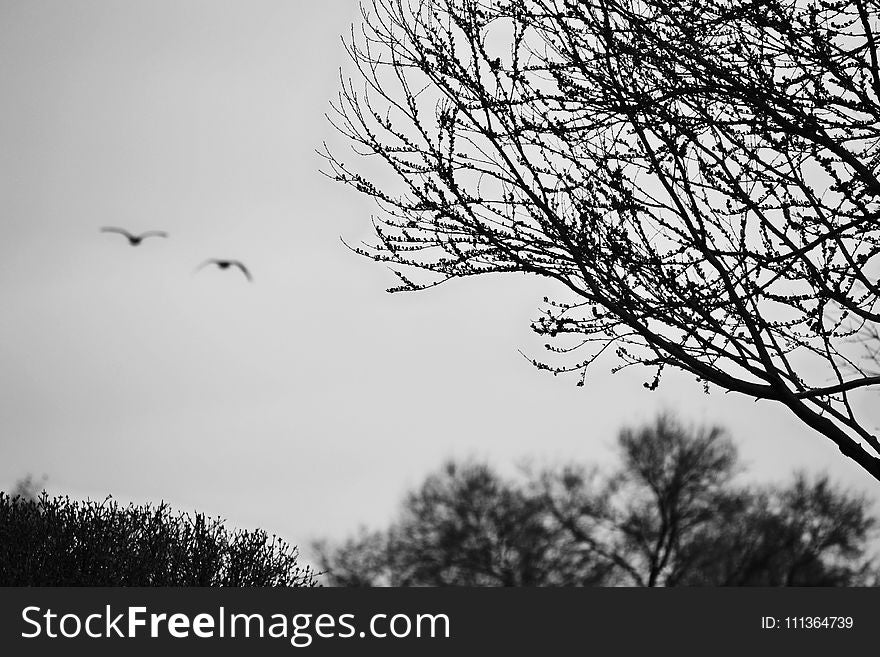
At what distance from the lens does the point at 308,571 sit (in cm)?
806

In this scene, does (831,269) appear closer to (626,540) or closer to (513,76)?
(513,76)

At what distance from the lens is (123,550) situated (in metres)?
7.19

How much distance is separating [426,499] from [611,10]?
89.3 feet

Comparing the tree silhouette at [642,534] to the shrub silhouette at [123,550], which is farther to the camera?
the tree silhouette at [642,534]

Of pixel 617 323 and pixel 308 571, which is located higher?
pixel 617 323

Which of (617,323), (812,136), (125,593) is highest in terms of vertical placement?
(812,136)

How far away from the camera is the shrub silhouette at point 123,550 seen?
275 inches

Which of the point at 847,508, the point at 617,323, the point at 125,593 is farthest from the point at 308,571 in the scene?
the point at 847,508

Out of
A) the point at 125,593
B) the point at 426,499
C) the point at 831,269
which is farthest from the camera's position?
the point at 426,499

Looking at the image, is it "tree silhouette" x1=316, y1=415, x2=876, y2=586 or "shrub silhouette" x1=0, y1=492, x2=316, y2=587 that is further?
"tree silhouette" x1=316, y1=415, x2=876, y2=586

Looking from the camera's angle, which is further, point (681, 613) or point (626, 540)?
point (626, 540)

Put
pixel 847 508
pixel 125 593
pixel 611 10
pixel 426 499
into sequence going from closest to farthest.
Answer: pixel 611 10, pixel 125 593, pixel 847 508, pixel 426 499

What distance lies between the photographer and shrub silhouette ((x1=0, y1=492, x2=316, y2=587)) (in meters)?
6.99

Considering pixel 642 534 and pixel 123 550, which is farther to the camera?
pixel 642 534
